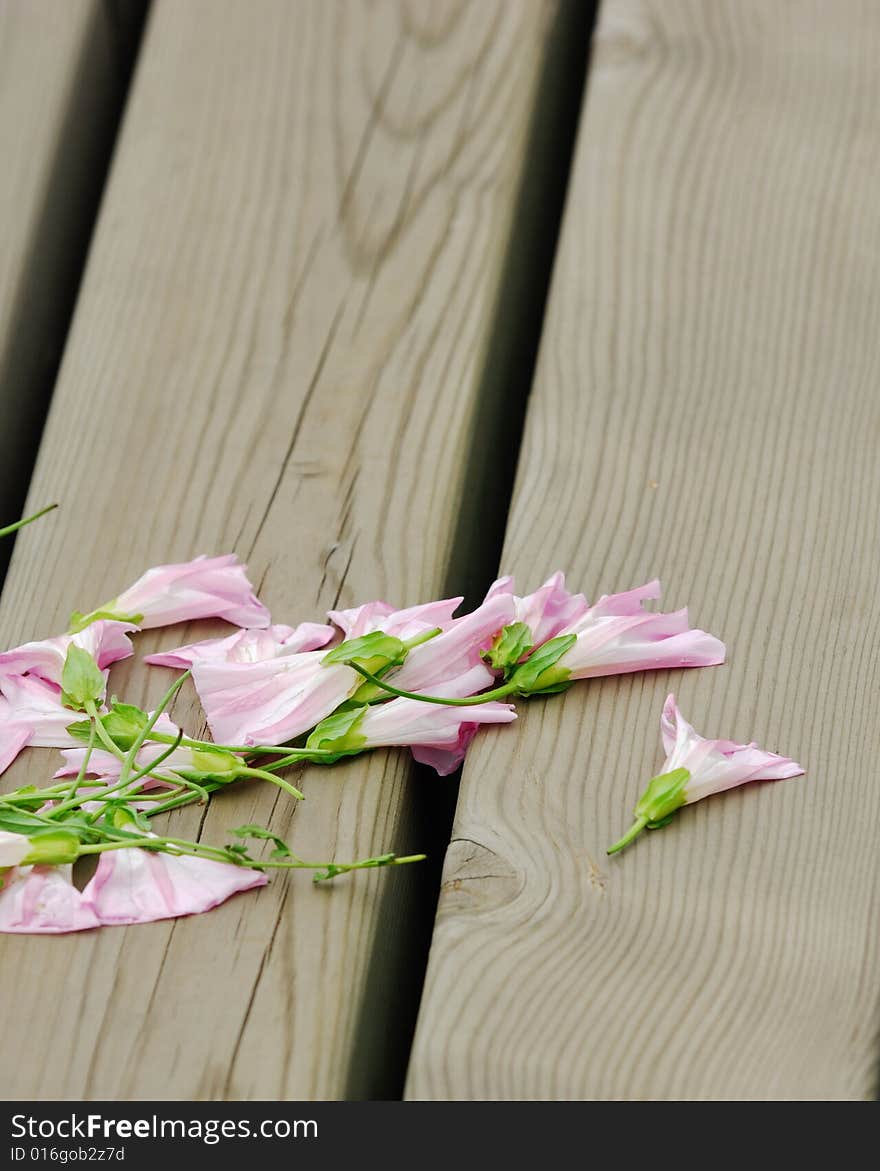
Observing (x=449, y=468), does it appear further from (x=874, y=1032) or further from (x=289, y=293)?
(x=874, y=1032)

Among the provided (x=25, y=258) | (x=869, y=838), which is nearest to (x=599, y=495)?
(x=869, y=838)

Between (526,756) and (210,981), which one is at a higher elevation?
(526,756)

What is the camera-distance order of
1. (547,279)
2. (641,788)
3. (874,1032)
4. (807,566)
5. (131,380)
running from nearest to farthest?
1. (874,1032)
2. (641,788)
3. (807,566)
4. (131,380)
5. (547,279)

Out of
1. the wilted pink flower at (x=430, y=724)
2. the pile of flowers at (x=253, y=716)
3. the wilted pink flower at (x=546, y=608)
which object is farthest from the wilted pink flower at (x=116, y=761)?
the wilted pink flower at (x=546, y=608)

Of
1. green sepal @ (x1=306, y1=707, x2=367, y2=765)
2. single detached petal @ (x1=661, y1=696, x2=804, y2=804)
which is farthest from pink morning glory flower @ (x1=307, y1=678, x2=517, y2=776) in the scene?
single detached petal @ (x1=661, y1=696, x2=804, y2=804)

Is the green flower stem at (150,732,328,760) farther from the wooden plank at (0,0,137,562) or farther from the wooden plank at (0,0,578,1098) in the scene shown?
the wooden plank at (0,0,137,562)

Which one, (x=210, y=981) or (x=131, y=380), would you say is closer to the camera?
(x=210, y=981)

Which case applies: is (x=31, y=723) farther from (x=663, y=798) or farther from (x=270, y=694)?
(x=663, y=798)

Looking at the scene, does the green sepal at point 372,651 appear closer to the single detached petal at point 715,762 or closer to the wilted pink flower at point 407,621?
the wilted pink flower at point 407,621
